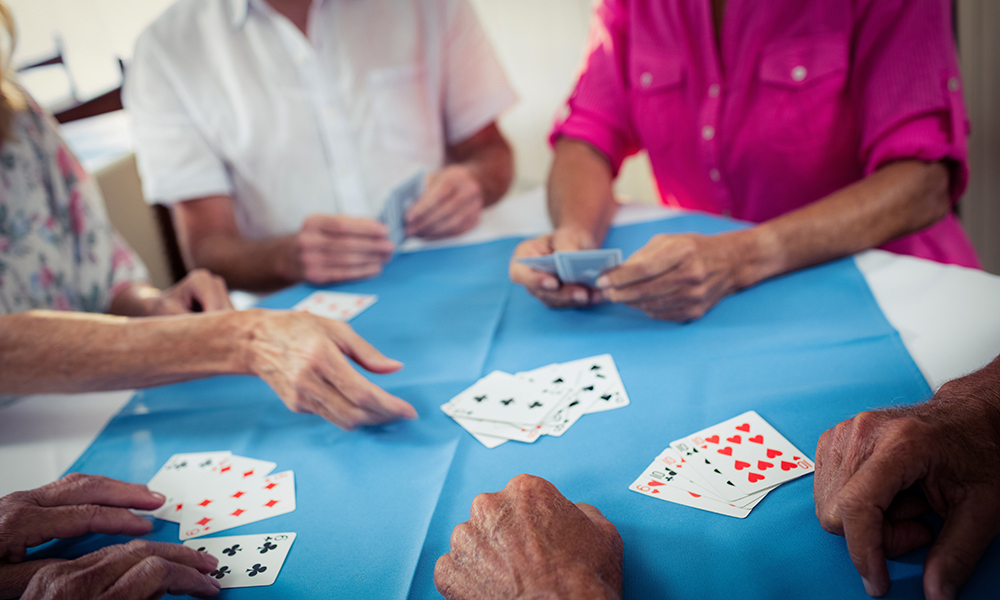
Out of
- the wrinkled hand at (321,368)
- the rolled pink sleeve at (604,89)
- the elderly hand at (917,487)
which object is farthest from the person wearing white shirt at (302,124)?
the elderly hand at (917,487)

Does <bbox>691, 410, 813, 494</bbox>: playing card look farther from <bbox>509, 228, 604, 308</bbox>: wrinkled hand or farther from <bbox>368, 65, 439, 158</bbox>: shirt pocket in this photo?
<bbox>368, 65, 439, 158</bbox>: shirt pocket

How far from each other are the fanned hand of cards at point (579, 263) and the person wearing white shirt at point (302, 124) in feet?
2.05

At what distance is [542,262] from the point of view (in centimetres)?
144

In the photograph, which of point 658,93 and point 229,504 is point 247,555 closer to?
point 229,504

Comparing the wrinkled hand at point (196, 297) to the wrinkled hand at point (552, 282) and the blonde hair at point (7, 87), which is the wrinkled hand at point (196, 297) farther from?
the wrinkled hand at point (552, 282)

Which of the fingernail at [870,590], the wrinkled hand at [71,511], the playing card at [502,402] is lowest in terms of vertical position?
the playing card at [502,402]

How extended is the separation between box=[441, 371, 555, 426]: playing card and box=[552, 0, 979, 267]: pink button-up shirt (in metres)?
1.02

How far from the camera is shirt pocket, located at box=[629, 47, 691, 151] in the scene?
1.92m

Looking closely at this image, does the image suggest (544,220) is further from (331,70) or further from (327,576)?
(327,576)

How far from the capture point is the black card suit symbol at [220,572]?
91 cm

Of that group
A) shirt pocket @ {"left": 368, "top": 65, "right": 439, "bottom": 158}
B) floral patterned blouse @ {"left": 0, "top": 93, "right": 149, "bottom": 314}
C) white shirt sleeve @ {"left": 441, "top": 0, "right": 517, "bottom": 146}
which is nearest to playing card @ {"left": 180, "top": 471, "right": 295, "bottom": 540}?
floral patterned blouse @ {"left": 0, "top": 93, "right": 149, "bottom": 314}

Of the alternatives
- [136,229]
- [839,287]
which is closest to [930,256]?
[839,287]

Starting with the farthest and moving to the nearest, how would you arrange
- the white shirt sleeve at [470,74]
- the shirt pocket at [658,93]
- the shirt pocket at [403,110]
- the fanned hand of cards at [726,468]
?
the white shirt sleeve at [470,74]
the shirt pocket at [403,110]
the shirt pocket at [658,93]
the fanned hand of cards at [726,468]

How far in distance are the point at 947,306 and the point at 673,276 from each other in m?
0.51
